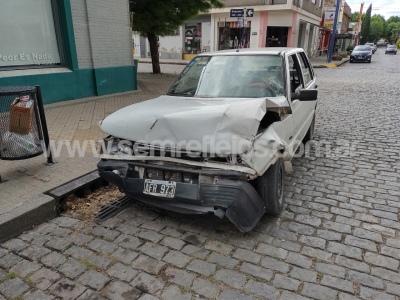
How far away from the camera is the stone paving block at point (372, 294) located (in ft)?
7.83

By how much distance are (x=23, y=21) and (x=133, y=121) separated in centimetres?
640

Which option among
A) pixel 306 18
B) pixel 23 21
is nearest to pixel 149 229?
pixel 23 21

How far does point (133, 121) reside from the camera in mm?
3258

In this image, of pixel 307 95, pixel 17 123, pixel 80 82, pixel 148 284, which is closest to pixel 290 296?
pixel 148 284

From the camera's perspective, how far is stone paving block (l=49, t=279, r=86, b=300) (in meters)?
2.46

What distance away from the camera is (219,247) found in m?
3.01

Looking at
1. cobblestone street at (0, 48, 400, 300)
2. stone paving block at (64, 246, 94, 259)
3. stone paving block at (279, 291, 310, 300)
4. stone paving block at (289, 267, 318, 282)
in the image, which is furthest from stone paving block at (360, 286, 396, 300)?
stone paving block at (64, 246, 94, 259)

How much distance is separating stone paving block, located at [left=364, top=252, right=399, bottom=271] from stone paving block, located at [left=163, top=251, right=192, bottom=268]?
5.38 feet

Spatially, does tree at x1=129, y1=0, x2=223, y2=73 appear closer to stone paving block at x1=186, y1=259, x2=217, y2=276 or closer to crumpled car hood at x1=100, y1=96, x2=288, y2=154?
crumpled car hood at x1=100, y1=96, x2=288, y2=154

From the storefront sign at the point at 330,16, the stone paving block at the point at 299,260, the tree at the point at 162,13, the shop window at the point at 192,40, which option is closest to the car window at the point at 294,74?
the stone paving block at the point at 299,260

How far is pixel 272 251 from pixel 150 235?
4.08 ft

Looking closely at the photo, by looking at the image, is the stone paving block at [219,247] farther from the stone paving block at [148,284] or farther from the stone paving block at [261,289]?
the stone paving block at [148,284]

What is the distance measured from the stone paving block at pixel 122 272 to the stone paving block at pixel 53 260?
491mm

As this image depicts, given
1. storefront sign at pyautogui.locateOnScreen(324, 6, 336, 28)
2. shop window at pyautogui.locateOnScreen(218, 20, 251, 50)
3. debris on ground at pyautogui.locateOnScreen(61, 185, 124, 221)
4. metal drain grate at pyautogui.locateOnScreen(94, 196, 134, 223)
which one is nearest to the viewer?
metal drain grate at pyautogui.locateOnScreen(94, 196, 134, 223)
